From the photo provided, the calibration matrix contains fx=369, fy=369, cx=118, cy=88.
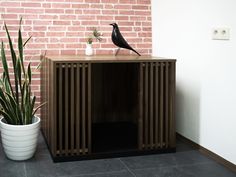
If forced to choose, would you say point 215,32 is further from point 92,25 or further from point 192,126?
point 92,25

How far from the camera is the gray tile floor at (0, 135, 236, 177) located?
292 cm

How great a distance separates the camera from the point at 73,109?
322 centimetres

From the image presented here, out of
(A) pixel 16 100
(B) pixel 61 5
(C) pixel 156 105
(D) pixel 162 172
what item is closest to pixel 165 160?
(D) pixel 162 172

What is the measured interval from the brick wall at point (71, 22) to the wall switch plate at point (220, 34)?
1454 millimetres

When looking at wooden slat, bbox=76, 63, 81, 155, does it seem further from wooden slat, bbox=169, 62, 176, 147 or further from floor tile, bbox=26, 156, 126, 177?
wooden slat, bbox=169, 62, 176, 147

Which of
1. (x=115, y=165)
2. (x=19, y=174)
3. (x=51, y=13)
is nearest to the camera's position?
(x=19, y=174)

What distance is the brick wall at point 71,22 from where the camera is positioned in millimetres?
4113

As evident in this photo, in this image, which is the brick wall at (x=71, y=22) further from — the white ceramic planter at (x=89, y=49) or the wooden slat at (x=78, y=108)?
the wooden slat at (x=78, y=108)

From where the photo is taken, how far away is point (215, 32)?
319cm

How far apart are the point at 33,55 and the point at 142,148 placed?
1.71 meters

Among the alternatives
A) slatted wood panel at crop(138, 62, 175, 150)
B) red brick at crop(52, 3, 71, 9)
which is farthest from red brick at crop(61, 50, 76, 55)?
slatted wood panel at crop(138, 62, 175, 150)

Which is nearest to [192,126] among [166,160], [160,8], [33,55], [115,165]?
[166,160]

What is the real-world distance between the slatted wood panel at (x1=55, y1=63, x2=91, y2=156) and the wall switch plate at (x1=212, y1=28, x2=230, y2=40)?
1.13 metres

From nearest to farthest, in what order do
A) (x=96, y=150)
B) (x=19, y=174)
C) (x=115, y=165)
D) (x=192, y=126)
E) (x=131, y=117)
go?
1. (x=19, y=174)
2. (x=115, y=165)
3. (x=96, y=150)
4. (x=192, y=126)
5. (x=131, y=117)
